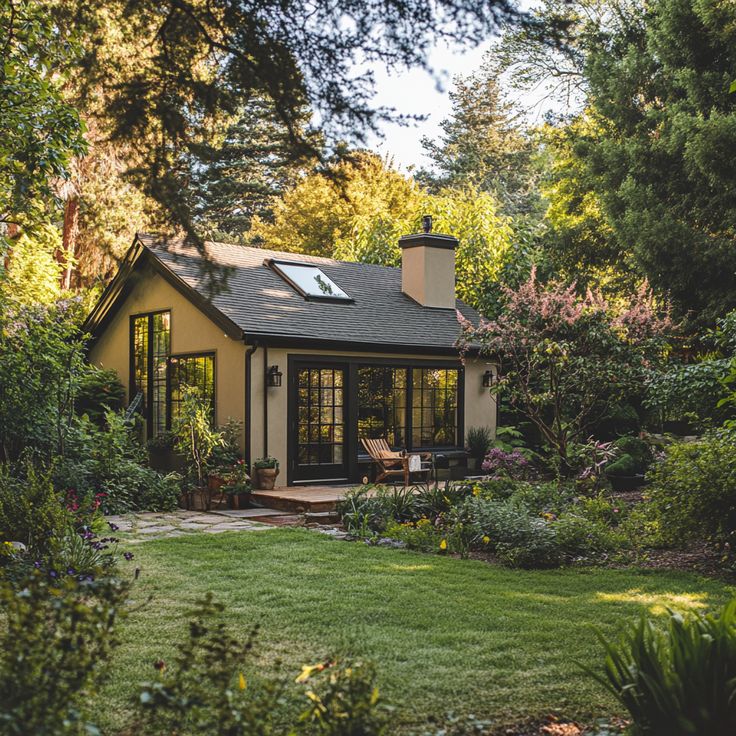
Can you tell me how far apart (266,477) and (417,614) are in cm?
690

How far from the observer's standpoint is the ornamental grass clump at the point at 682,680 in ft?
9.78

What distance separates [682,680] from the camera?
3014 mm

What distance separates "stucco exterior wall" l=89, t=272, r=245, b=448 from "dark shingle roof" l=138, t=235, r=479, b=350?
506 millimetres

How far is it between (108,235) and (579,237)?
11.1m

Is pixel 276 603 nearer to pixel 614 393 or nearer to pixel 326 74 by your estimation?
pixel 326 74

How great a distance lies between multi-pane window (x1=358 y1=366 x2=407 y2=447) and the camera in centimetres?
1390

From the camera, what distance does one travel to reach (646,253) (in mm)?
16469

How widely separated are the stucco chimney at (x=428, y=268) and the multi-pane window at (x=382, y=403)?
8.22ft

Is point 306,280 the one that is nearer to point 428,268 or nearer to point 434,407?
point 428,268

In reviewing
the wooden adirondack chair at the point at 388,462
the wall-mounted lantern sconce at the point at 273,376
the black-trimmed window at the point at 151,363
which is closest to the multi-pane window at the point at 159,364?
the black-trimmed window at the point at 151,363

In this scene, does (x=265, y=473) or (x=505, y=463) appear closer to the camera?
(x=505, y=463)

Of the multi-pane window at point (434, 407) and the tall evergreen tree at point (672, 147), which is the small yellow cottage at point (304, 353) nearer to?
the multi-pane window at point (434, 407)

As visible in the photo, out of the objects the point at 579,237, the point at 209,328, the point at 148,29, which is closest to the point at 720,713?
the point at 148,29

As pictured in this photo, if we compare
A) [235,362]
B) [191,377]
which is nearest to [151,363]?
[191,377]
